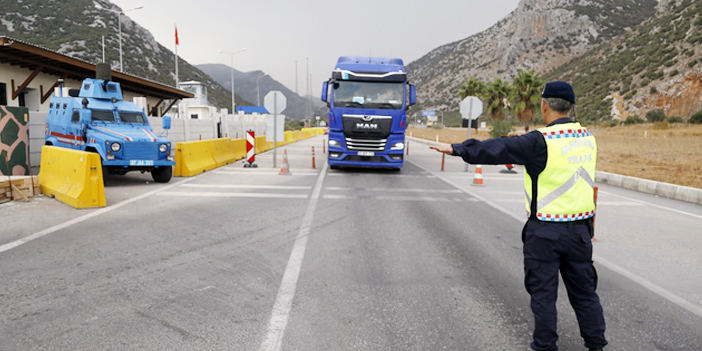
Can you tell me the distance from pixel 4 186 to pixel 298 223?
6.00 m

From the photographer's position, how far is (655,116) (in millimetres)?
57188

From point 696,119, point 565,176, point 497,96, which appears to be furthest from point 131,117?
point 497,96

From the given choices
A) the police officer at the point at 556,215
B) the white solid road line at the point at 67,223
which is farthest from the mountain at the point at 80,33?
the police officer at the point at 556,215

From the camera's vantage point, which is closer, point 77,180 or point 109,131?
point 77,180

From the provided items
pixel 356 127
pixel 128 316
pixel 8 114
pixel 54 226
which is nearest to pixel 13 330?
pixel 128 316

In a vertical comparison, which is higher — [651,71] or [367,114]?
[651,71]

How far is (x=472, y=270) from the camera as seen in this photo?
5336 mm

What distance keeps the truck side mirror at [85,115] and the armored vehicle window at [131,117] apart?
31.7 inches

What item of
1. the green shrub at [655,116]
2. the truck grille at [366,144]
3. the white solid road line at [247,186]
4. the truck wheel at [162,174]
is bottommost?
the white solid road line at [247,186]

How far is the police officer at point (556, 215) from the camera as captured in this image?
313cm

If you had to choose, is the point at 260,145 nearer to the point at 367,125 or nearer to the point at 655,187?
the point at 367,125

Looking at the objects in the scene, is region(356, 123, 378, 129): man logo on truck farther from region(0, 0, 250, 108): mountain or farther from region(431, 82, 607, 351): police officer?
region(0, 0, 250, 108): mountain

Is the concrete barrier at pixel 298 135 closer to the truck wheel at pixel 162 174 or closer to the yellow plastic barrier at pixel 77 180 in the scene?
the truck wheel at pixel 162 174

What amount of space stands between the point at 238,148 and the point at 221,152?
2.71m
